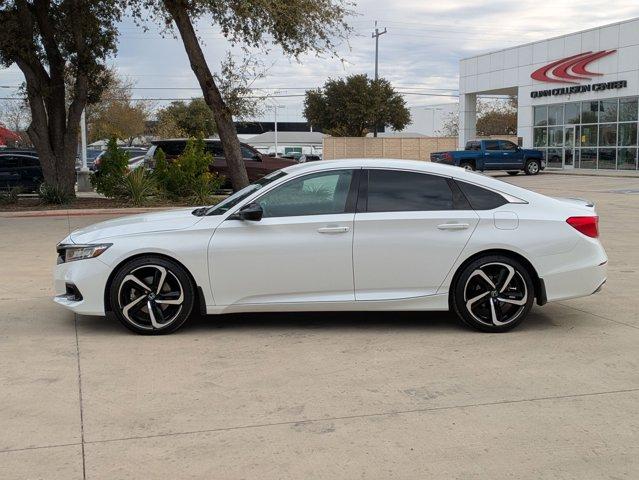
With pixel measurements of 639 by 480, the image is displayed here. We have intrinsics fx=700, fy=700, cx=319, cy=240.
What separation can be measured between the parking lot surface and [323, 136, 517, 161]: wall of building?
44.8 metres

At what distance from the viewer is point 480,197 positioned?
6422 mm

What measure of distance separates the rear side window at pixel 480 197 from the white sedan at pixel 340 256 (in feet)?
0.03

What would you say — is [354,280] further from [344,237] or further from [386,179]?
[386,179]

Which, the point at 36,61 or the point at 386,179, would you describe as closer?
the point at 386,179

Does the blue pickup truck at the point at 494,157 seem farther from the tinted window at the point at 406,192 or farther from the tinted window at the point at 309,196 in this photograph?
the tinted window at the point at 309,196

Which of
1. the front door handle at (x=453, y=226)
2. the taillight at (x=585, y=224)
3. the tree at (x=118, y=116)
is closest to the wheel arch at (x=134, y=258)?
the front door handle at (x=453, y=226)

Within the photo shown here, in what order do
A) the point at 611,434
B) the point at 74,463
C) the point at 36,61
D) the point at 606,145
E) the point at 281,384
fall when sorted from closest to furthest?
the point at 74,463, the point at 611,434, the point at 281,384, the point at 36,61, the point at 606,145

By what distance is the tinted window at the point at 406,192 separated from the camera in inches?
250

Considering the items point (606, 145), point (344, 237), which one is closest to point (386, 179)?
point (344, 237)

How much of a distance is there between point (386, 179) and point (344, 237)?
28.2 inches

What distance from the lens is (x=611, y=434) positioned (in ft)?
13.6

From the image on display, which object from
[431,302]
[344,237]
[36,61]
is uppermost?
[36,61]

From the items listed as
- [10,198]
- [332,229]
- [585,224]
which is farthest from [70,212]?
[585,224]

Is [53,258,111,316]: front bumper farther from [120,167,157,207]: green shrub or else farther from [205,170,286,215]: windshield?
[120,167,157,207]: green shrub
